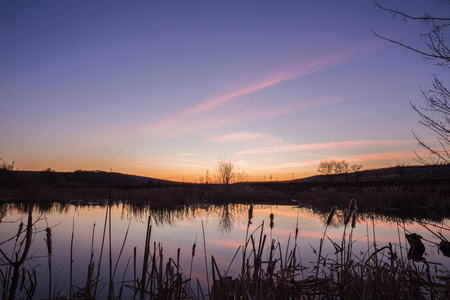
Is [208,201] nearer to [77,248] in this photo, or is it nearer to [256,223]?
[256,223]

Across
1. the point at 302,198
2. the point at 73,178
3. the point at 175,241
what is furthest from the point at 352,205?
the point at 73,178

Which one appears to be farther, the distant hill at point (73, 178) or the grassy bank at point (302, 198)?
the distant hill at point (73, 178)

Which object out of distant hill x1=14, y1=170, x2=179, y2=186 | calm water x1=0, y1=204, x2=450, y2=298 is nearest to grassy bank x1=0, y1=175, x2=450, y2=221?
→ calm water x1=0, y1=204, x2=450, y2=298

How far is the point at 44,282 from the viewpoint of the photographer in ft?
19.2

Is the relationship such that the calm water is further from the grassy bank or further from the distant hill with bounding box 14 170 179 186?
the distant hill with bounding box 14 170 179 186

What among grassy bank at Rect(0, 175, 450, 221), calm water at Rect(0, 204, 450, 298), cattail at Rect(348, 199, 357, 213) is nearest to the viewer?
cattail at Rect(348, 199, 357, 213)

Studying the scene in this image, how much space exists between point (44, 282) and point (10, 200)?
20308 millimetres

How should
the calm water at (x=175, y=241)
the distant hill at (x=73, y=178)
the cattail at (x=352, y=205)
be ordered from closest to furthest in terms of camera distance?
1. the cattail at (x=352, y=205)
2. the calm water at (x=175, y=241)
3. the distant hill at (x=73, y=178)

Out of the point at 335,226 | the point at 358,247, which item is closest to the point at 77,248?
the point at 358,247

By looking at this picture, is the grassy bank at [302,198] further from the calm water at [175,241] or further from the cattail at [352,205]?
the cattail at [352,205]

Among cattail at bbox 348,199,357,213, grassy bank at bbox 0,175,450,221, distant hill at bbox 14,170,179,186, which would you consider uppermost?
distant hill at bbox 14,170,179,186

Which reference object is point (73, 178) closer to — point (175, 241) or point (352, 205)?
point (175, 241)

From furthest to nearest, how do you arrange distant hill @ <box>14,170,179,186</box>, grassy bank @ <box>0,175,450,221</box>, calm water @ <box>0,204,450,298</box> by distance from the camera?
1. distant hill @ <box>14,170,179,186</box>
2. grassy bank @ <box>0,175,450,221</box>
3. calm water @ <box>0,204,450,298</box>

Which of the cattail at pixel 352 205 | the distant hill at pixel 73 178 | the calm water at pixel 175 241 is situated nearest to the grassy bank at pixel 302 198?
the calm water at pixel 175 241
